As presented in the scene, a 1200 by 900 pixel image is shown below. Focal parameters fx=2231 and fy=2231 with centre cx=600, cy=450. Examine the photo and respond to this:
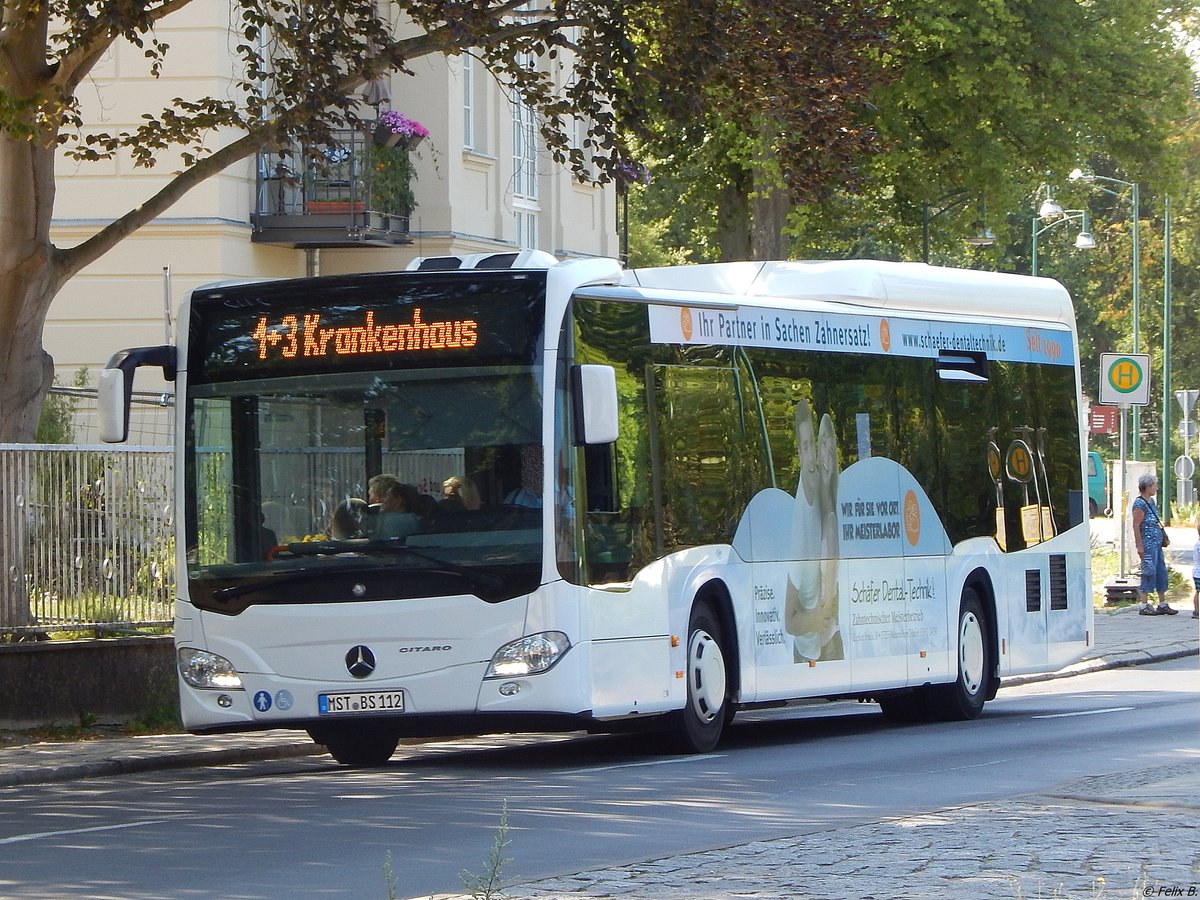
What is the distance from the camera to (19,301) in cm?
1762

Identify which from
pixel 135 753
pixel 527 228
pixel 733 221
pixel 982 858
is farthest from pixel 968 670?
pixel 733 221

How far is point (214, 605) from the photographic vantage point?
13656 millimetres

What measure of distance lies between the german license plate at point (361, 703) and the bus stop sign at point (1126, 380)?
19945mm

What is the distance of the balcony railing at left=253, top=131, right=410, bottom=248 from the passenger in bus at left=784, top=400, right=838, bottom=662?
1394 cm

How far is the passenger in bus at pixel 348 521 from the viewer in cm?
1333

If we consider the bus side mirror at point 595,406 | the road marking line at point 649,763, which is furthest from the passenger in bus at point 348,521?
the road marking line at point 649,763

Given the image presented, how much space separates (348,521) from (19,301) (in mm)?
5487

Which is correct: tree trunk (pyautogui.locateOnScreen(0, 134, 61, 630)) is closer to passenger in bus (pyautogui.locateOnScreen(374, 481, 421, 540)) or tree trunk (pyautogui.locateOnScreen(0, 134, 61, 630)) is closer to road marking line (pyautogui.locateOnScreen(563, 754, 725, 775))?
passenger in bus (pyautogui.locateOnScreen(374, 481, 421, 540))

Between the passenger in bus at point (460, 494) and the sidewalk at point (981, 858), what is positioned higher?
the passenger in bus at point (460, 494)

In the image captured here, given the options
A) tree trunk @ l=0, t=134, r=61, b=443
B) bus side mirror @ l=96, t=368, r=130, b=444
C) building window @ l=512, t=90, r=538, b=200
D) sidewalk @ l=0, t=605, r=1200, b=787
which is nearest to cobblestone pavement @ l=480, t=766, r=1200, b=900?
bus side mirror @ l=96, t=368, r=130, b=444

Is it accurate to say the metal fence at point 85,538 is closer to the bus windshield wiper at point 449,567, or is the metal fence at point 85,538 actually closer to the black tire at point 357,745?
the black tire at point 357,745

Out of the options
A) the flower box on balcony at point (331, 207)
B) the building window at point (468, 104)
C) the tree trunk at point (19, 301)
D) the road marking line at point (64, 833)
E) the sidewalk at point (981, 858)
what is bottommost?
the road marking line at point (64, 833)

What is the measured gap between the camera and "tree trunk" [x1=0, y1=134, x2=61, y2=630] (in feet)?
57.2

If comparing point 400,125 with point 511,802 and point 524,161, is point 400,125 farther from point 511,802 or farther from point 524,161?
point 511,802
